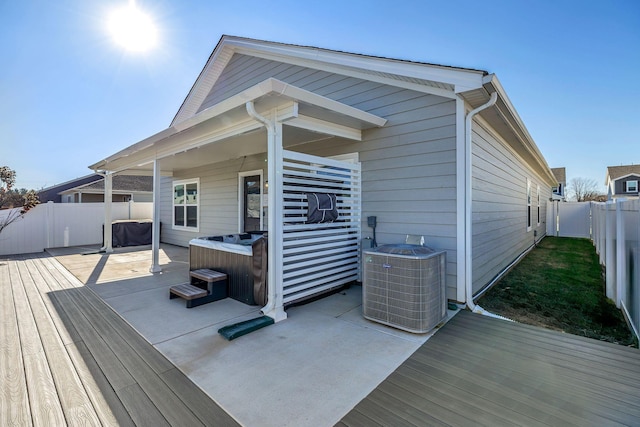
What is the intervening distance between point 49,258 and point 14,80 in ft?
17.6

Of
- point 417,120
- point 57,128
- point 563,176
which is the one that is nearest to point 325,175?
point 417,120

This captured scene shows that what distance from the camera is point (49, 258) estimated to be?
741 centimetres

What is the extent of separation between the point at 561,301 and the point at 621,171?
1273 inches

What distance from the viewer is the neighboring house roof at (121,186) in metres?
17.0

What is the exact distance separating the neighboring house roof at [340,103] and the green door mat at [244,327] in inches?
96.8

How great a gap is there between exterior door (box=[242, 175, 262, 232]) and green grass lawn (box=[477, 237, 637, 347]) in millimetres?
4999

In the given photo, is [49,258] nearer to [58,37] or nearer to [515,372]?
[58,37]

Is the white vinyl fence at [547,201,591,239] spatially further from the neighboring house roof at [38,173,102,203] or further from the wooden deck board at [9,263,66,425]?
the neighboring house roof at [38,173,102,203]

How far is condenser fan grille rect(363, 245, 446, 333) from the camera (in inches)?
115

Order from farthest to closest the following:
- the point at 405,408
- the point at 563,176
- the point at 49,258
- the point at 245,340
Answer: the point at 563,176 < the point at 49,258 < the point at 245,340 < the point at 405,408

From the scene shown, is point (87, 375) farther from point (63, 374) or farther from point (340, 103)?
point (340, 103)

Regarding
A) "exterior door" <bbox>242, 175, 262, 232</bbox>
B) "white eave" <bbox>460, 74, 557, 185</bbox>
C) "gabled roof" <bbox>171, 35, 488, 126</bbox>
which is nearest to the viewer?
"white eave" <bbox>460, 74, 557, 185</bbox>

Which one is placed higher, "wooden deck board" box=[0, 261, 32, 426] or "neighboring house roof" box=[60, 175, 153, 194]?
"neighboring house roof" box=[60, 175, 153, 194]

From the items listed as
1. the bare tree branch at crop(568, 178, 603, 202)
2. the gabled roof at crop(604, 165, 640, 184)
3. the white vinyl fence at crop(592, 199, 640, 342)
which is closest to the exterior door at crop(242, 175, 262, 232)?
the white vinyl fence at crop(592, 199, 640, 342)
